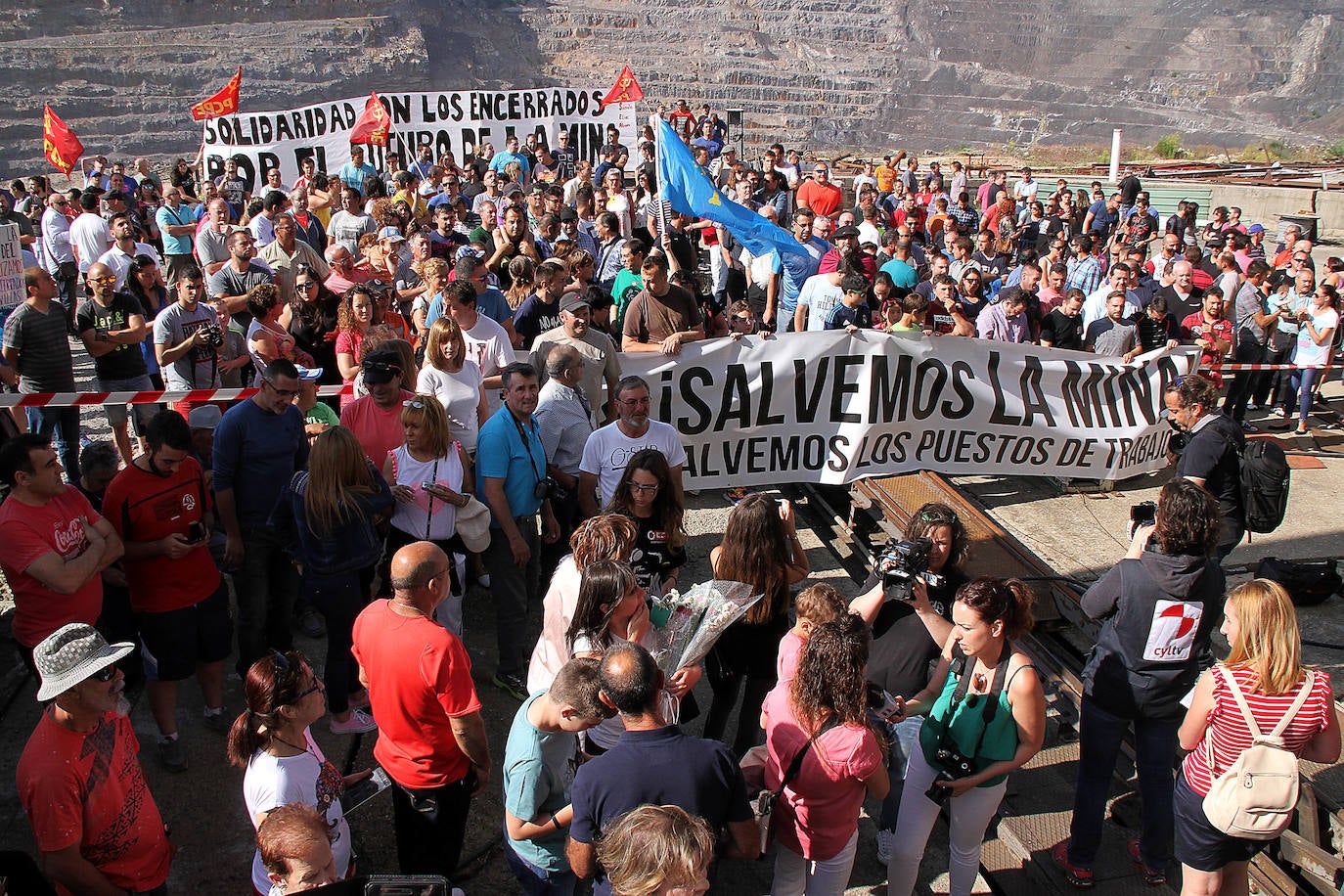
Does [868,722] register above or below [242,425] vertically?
below

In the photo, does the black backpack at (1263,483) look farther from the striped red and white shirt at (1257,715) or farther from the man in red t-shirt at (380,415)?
the man in red t-shirt at (380,415)

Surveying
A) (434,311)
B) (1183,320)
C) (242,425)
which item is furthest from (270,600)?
(1183,320)

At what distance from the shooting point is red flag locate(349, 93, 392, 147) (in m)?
14.6

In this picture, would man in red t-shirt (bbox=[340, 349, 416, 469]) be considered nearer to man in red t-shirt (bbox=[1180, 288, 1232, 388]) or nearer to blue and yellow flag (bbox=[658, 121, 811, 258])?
blue and yellow flag (bbox=[658, 121, 811, 258])

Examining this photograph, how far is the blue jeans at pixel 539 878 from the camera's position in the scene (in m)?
3.39

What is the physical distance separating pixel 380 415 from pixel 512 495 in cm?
84

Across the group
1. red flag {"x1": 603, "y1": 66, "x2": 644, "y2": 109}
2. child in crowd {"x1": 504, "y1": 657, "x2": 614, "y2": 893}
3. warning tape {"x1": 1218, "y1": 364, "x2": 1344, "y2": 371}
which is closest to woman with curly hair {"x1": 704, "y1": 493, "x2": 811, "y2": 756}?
child in crowd {"x1": 504, "y1": 657, "x2": 614, "y2": 893}

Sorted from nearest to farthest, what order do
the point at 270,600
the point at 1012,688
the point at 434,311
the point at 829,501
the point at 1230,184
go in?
the point at 1012,688, the point at 270,600, the point at 434,311, the point at 829,501, the point at 1230,184

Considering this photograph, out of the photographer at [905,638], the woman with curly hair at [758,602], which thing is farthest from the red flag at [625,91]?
the photographer at [905,638]

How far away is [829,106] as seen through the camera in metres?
53.1

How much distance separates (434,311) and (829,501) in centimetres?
322

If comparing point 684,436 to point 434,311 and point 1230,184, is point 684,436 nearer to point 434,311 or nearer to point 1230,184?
point 434,311

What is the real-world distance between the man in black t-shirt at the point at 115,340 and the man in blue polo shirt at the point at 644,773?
5.70 metres

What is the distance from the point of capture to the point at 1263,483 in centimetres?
555
